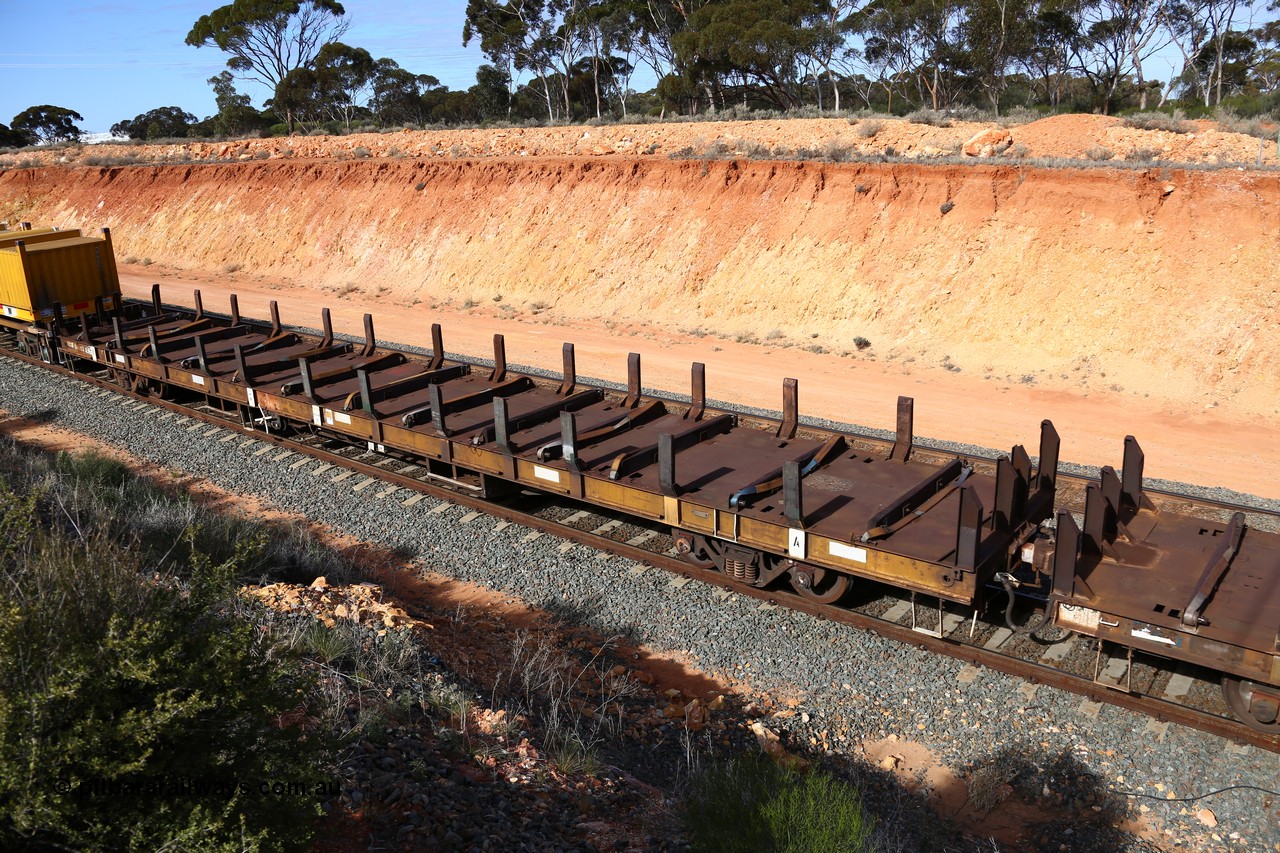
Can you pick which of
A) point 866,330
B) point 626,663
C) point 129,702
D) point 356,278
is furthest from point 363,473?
Result: point 356,278

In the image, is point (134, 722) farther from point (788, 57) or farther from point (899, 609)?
point (788, 57)

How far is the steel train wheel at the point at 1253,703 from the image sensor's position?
19.7 ft

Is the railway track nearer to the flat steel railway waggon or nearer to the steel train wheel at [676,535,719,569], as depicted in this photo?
the steel train wheel at [676,535,719,569]

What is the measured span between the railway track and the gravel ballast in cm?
10

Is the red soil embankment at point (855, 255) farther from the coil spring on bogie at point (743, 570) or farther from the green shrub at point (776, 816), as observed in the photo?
the green shrub at point (776, 816)

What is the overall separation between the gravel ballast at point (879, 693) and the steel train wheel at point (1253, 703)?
232 mm

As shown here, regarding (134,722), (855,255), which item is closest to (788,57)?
(855,255)

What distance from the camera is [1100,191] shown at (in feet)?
66.4

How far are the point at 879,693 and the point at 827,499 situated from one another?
1964 millimetres

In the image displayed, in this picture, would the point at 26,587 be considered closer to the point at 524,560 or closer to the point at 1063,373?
the point at 524,560

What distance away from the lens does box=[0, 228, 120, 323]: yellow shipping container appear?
17.4 meters

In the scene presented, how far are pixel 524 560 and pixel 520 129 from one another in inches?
1332

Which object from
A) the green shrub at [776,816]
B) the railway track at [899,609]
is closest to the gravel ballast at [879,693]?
the railway track at [899,609]

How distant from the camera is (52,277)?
1770cm
